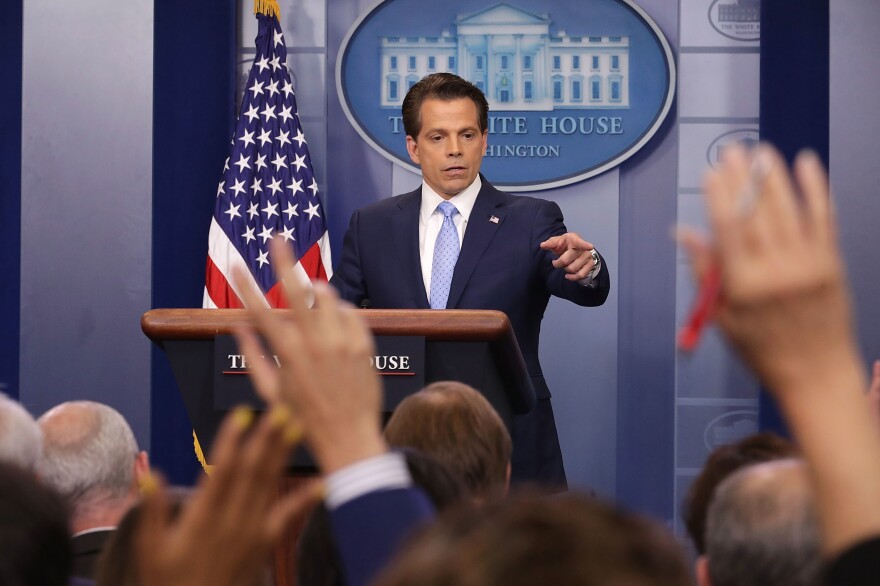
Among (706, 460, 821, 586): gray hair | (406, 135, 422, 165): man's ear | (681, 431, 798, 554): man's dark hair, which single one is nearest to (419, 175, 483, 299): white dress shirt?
(406, 135, 422, 165): man's ear

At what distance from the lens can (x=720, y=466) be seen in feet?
5.76

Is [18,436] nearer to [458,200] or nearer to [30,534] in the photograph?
[30,534]

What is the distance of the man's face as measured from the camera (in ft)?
12.8

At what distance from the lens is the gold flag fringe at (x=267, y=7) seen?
16.6 ft

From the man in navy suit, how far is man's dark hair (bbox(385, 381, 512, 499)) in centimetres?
144

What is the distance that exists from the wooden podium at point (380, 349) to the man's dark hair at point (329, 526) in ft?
3.51

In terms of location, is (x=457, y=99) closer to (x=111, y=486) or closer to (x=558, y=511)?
(x=111, y=486)

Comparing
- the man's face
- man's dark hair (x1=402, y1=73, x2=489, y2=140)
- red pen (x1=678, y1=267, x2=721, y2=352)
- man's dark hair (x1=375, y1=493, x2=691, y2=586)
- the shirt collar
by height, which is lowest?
man's dark hair (x1=375, y1=493, x2=691, y2=586)

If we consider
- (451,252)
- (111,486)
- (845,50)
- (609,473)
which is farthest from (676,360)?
(111,486)

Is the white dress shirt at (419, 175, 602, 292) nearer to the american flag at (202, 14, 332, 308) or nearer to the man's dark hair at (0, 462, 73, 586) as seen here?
the american flag at (202, 14, 332, 308)

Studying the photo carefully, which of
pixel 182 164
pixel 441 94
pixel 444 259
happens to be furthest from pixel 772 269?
pixel 182 164

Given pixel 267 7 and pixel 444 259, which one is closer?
pixel 444 259

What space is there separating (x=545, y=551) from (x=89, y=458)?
1.74 metres

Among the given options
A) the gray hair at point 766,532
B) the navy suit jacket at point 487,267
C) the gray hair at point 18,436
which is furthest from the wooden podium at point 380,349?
the gray hair at point 766,532
